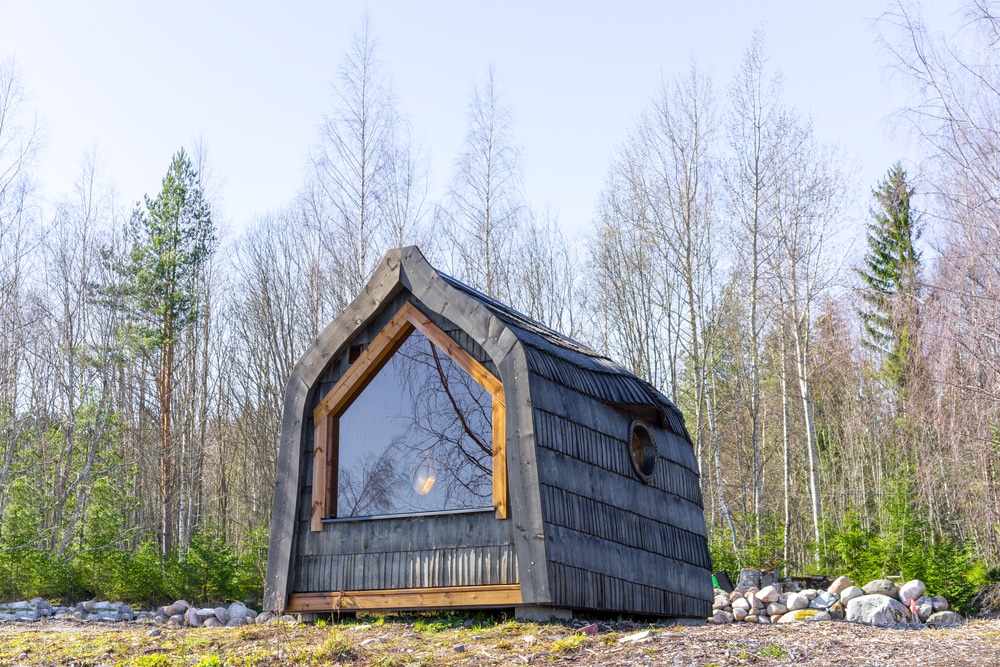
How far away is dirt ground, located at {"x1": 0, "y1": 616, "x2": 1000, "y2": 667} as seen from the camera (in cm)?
607

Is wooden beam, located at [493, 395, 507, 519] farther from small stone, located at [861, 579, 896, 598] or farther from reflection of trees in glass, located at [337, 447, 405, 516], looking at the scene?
small stone, located at [861, 579, 896, 598]

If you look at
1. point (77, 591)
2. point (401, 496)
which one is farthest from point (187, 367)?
point (401, 496)

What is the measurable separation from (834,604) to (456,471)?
8.09m

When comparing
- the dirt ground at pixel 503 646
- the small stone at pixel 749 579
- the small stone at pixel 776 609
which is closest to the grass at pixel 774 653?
the dirt ground at pixel 503 646

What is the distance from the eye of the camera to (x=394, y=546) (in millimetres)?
8484

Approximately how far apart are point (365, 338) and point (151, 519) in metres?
21.2

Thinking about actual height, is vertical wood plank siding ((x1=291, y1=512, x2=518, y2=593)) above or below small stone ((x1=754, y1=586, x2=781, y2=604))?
above

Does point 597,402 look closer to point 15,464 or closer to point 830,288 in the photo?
point 830,288

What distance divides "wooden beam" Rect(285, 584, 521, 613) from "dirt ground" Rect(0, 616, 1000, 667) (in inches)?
6.4

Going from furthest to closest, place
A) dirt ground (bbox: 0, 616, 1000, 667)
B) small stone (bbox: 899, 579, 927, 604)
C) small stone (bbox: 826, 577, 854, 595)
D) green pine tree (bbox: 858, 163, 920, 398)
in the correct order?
green pine tree (bbox: 858, 163, 920, 398)
small stone (bbox: 826, 577, 854, 595)
small stone (bbox: 899, 579, 927, 604)
dirt ground (bbox: 0, 616, 1000, 667)

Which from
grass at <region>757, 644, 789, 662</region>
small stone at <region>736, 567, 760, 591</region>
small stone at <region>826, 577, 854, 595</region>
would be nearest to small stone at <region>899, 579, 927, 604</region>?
small stone at <region>826, 577, 854, 595</region>

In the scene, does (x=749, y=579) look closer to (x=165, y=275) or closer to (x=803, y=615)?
(x=803, y=615)

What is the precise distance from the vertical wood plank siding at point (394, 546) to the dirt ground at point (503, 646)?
41 centimetres

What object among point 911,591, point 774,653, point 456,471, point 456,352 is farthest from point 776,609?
point 774,653
